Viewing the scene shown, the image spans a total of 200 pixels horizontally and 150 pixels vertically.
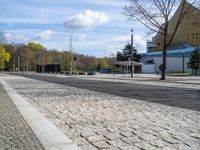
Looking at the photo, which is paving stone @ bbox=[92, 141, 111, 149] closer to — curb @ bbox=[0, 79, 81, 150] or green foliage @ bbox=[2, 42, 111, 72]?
curb @ bbox=[0, 79, 81, 150]

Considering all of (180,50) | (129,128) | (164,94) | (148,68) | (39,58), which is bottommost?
(164,94)

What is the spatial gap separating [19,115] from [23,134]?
3399 mm

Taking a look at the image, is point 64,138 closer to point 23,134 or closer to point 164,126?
point 23,134

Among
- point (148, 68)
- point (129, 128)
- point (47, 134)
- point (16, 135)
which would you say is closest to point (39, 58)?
point (148, 68)

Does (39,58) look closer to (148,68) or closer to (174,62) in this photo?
(148,68)

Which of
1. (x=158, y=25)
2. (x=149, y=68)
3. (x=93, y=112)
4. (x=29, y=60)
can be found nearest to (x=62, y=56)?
(x=29, y=60)

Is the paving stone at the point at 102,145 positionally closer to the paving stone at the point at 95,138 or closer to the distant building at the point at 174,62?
the paving stone at the point at 95,138

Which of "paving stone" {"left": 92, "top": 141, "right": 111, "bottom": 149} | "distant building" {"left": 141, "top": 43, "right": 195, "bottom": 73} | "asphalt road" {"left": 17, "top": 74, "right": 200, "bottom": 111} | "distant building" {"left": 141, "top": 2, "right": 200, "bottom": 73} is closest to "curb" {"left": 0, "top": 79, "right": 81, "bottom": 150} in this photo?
"paving stone" {"left": 92, "top": 141, "right": 111, "bottom": 149}

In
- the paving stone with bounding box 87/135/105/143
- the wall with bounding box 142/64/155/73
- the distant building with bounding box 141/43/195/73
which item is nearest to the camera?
the paving stone with bounding box 87/135/105/143

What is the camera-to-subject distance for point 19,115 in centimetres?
1138

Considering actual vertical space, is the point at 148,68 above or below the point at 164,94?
above

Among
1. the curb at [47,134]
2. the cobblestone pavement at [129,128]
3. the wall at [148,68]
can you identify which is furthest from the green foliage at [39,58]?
the curb at [47,134]

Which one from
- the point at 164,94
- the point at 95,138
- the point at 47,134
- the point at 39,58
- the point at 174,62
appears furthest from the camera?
the point at 39,58

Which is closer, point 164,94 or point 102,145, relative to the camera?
point 102,145
